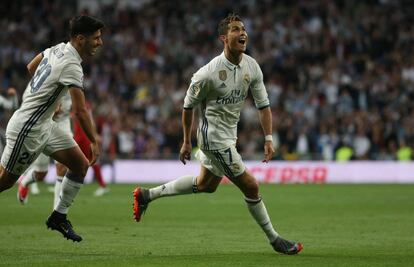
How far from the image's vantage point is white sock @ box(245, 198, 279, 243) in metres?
10.7

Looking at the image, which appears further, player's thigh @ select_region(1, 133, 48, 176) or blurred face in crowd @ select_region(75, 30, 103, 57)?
blurred face in crowd @ select_region(75, 30, 103, 57)

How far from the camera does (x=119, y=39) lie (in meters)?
33.2

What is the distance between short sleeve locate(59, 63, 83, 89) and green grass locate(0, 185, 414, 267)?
6.38 feet

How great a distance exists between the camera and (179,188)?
11664 mm

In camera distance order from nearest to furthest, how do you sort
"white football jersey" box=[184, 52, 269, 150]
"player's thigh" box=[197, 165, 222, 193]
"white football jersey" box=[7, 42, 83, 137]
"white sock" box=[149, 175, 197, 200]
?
1. "white football jersey" box=[7, 42, 83, 137]
2. "white football jersey" box=[184, 52, 269, 150]
3. "player's thigh" box=[197, 165, 222, 193]
4. "white sock" box=[149, 175, 197, 200]

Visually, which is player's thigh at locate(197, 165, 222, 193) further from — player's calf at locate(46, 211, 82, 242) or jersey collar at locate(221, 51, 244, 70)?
player's calf at locate(46, 211, 82, 242)

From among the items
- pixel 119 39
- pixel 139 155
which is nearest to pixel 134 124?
pixel 139 155

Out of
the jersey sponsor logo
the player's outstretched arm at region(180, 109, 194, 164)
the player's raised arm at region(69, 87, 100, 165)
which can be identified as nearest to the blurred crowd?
the player's outstretched arm at region(180, 109, 194, 164)

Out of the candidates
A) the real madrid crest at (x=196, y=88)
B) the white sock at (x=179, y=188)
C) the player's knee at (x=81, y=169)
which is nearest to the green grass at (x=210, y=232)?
the white sock at (x=179, y=188)

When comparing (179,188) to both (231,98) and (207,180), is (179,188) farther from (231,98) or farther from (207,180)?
(231,98)

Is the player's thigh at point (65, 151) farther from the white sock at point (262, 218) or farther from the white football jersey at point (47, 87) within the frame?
the white sock at point (262, 218)

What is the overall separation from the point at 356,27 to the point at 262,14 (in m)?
A: 3.52

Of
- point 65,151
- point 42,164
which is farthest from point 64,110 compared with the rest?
point 65,151

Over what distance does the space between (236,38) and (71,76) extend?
6.58 feet
